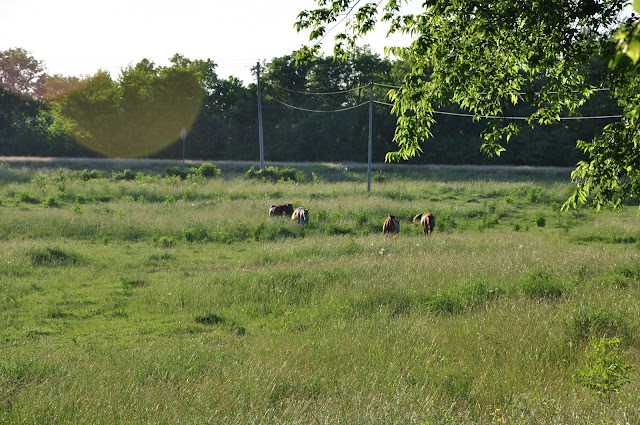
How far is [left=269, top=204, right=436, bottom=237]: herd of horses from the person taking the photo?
19516 millimetres

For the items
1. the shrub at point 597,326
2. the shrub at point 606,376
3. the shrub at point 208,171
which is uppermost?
the shrub at point 208,171

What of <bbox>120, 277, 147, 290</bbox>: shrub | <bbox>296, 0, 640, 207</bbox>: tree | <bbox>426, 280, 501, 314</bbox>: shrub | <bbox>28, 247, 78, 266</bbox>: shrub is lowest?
<bbox>120, 277, 147, 290</bbox>: shrub

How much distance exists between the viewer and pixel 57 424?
16.4 ft

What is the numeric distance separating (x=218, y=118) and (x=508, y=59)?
205 ft

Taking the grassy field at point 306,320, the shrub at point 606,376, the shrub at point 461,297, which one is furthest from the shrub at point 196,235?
the shrub at point 606,376

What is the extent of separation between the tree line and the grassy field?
4473 cm

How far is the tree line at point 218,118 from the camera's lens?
213 feet

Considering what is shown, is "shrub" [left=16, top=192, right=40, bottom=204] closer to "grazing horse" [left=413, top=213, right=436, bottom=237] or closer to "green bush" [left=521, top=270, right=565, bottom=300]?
"grazing horse" [left=413, top=213, right=436, bottom=237]

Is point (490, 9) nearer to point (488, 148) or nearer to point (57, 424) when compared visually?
point (488, 148)

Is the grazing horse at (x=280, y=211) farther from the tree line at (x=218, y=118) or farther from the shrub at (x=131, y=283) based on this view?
the tree line at (x=218, y=118)

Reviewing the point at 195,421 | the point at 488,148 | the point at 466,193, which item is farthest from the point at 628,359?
the point at 466,193

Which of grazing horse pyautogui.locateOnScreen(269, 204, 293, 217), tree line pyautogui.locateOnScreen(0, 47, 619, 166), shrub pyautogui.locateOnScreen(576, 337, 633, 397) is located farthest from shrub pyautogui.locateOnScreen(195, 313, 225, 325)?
tree line pyautogui.locateOnScreen(0, 47, 619, 166)

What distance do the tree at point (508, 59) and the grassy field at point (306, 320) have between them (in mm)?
2249

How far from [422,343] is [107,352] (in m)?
4.05
